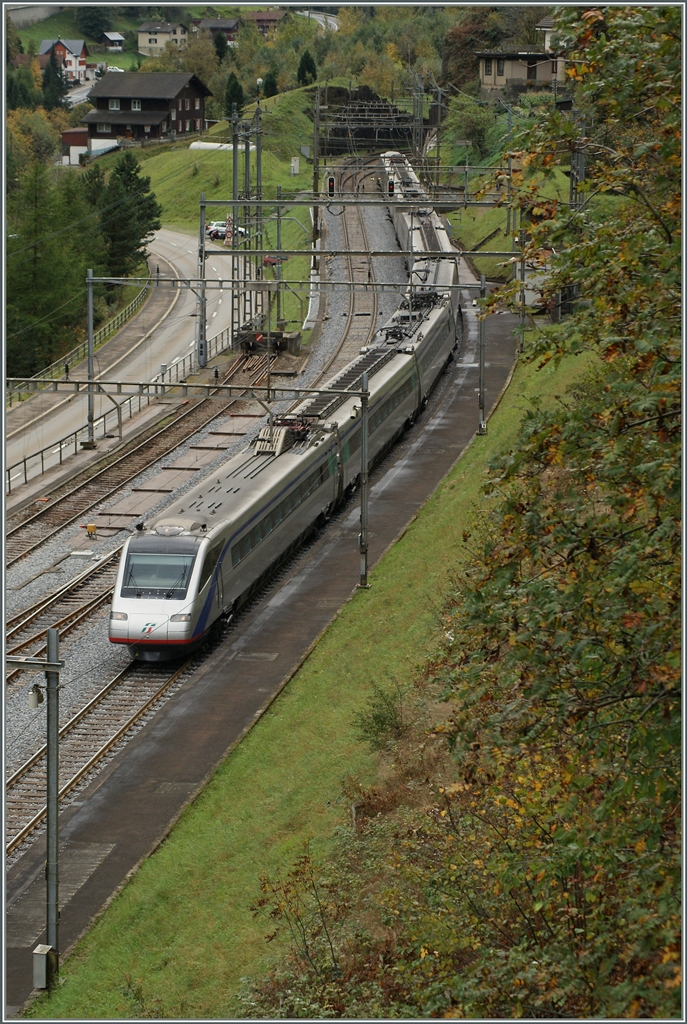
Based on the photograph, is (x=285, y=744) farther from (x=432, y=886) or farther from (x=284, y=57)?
(x=284, y=57)

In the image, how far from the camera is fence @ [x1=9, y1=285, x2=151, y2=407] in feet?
189

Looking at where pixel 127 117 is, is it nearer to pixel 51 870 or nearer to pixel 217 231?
pixel 217 231

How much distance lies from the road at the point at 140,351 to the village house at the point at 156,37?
25.8 ft

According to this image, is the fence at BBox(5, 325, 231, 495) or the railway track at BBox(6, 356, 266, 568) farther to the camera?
the fence at BBox(5, 325, 231, 495)

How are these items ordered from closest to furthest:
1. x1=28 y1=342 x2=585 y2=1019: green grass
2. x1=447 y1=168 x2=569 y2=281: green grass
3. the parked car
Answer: x1=28 y1=342 x2=585 y2=1019: green grass → x1=447 y1=168 x2=569 y2=281: green grass → the parked car

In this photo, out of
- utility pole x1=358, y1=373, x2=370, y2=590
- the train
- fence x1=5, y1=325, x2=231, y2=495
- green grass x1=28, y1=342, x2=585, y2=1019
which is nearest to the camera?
green grass x1=28, y1=342, x2=585, y2=1019

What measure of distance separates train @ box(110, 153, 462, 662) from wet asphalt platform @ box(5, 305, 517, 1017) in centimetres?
79

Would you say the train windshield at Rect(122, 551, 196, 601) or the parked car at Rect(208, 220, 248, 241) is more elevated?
the parked car at Rect(208, 220, 248, 241)

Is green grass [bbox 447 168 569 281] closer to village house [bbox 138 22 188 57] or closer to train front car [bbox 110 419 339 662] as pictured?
village house [bbox 138 22 188 57]

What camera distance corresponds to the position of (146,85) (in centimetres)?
6619

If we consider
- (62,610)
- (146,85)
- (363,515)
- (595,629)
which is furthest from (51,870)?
(146,85)

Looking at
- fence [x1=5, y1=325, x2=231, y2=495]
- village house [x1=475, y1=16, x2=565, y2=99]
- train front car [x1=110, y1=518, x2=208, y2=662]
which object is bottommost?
train front car [x1=110, y1=518, x2=208, y2=662]

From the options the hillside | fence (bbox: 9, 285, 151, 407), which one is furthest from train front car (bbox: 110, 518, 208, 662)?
fence (bbox: 9, 285, 151, 407)

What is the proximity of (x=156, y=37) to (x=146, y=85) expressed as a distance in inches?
785
